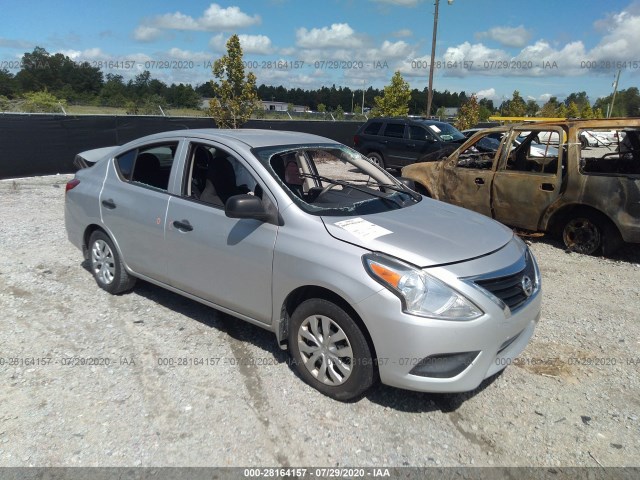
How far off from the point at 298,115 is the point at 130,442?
2528 centimetres

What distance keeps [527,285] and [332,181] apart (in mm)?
1737

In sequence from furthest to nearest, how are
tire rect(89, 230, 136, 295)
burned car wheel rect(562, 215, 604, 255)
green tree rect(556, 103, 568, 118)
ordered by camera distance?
green tree rect(556, 103, 568, 118) < burned car wheel rect(562, 215, 604, 255) < tire rect(89, 230, 136, 295)

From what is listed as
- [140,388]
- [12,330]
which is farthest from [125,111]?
[140,388]

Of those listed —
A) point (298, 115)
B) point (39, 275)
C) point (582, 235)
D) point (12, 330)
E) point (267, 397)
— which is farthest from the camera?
point (298, 115)

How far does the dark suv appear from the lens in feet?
45.0

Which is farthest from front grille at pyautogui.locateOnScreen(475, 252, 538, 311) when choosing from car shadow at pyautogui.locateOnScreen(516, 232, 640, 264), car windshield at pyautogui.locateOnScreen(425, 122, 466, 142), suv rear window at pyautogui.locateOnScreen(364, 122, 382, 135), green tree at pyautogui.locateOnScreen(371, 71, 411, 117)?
green tree at pyautogui.locateOnScreen(371, 71, 411, 117)

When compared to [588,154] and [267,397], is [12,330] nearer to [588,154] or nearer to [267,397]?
[267,397]

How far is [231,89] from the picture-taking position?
18.5 metres

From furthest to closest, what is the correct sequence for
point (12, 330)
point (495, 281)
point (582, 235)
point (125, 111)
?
point (125, 111), point (582, 235), point (12, 330), point (495, 281)

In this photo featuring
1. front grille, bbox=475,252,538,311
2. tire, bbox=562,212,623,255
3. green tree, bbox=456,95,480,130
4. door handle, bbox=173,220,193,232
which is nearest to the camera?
front grille, bbox=475,252,538,311

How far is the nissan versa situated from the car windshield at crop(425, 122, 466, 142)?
31.8 ft

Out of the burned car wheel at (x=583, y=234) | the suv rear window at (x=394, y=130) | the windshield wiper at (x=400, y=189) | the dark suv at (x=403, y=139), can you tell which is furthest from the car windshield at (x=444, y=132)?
the windshield wiper at (x=400, y=189)

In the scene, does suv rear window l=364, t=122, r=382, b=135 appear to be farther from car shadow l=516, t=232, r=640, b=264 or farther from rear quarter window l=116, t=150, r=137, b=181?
rear quarter window l=116, t=150, r=137, b=181

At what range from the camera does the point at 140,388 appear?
3.45 metres
